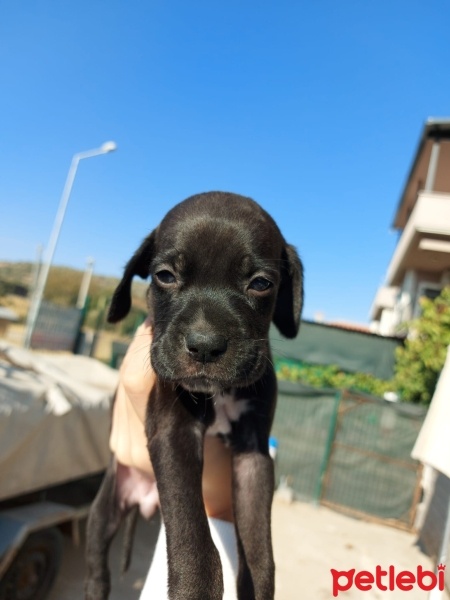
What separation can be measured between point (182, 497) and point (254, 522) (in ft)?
1.26

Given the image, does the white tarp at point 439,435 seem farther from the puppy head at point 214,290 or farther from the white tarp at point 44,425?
the white tarp at point 44,425

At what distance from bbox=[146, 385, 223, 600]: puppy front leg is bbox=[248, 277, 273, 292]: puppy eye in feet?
1.85

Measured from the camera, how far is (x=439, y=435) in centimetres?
347

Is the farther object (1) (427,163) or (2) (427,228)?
(1) (427,163)

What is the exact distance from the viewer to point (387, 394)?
13.4 metres

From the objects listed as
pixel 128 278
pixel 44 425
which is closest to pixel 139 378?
pixel 128 278

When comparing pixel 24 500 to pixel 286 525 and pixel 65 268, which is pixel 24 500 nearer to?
pixel 286 525

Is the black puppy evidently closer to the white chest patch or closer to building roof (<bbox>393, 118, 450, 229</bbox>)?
the white chest patch

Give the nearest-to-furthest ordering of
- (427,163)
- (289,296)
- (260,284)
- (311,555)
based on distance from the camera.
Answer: (260,284) → (289,296) → (311,555) → (427,163)

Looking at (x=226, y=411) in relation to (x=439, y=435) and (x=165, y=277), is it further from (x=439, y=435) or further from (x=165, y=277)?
(x=439, y=435)

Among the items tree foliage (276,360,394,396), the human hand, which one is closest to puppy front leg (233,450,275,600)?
the human hand

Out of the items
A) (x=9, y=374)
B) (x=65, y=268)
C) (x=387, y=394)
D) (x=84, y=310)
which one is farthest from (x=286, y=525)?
(x=65, y=268)

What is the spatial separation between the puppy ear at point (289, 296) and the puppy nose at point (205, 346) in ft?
3.01

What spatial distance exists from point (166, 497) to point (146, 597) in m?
0.50
